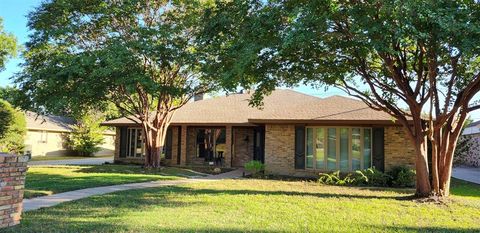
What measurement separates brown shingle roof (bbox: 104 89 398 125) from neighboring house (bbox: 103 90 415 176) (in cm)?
4

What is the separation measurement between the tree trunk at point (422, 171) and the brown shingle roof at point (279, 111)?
13.8ft

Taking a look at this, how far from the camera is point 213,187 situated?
12680 millimetres

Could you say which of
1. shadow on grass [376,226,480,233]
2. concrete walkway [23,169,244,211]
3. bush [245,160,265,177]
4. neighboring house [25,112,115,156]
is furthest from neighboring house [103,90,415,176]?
neighboring house [25,112,115,156]

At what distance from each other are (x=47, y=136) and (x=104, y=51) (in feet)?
74.5

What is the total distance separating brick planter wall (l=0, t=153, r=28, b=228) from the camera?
5.93 m

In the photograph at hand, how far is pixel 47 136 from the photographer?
33594 mm

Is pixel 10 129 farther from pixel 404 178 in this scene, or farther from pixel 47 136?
pixel 404 178

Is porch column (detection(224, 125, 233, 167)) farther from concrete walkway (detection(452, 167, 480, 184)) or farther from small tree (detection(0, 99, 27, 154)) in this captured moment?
small tree (detection(0, 99, 27, 154))

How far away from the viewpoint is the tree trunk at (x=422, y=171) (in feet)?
36.1

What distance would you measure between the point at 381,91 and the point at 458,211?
5.26m

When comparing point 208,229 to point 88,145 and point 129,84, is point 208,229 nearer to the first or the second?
point 129,84

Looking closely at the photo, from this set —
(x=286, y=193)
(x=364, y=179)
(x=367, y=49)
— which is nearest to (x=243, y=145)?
(x=364, y=179)

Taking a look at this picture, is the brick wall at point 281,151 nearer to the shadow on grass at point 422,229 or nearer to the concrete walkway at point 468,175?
the concrete walkway at point 468,175

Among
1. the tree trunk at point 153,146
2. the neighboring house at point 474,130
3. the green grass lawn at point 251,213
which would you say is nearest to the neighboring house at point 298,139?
the tree trunk at point 153,146
